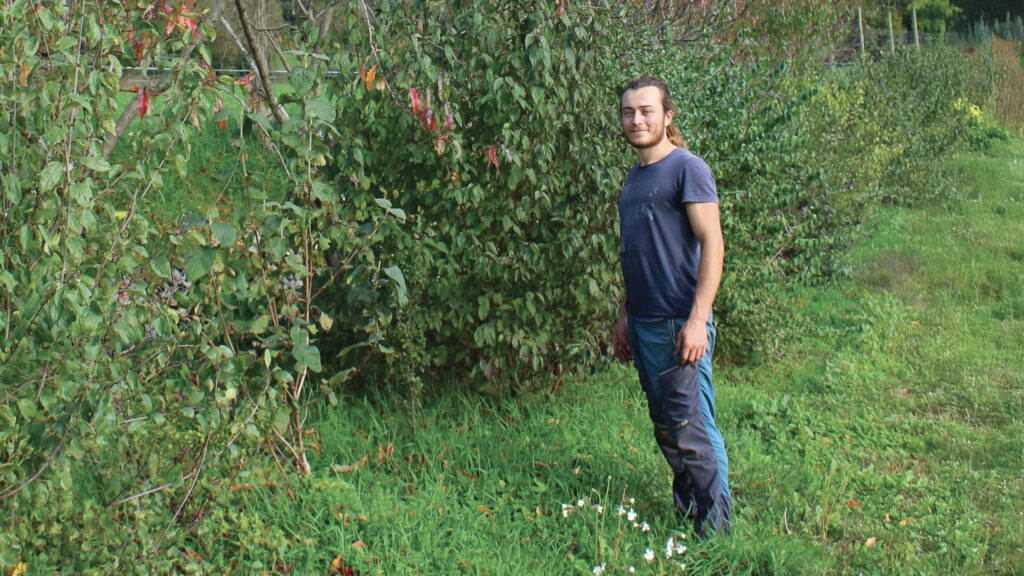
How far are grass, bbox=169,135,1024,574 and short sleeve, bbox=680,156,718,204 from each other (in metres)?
1.28

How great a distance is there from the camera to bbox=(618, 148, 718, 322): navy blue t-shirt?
3.49m

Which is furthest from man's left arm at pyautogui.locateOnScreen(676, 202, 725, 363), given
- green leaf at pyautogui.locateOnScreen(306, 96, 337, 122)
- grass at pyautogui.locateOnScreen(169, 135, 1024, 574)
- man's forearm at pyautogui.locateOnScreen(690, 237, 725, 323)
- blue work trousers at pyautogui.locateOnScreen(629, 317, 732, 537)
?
green leaf at pyautogui.locateOnScreen(306, 96, 337, 122)

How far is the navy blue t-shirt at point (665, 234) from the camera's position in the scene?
11.5ft

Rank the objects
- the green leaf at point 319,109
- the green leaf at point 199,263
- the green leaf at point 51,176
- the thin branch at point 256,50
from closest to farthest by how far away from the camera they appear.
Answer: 1. the green leaf at point 51,176
2. the green leaf at point 199,263
3. the green leaf at point 319,109
4. the thin branch at point 256,50

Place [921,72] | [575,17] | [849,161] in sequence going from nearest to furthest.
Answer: [575,17]
[849,161]
[921,72]

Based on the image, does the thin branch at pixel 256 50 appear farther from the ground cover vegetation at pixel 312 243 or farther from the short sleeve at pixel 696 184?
the short sleeve at pixel 696 184

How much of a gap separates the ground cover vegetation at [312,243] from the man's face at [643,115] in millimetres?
765

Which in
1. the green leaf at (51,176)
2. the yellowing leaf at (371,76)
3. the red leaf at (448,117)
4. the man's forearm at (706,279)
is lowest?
the man's forearm at (706,279)

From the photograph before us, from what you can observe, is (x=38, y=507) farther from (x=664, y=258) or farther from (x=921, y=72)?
(x=921, y=72)

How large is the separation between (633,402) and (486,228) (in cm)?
142

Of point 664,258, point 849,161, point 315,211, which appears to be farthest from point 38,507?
point 849,161

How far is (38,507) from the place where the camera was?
2732 millimetres

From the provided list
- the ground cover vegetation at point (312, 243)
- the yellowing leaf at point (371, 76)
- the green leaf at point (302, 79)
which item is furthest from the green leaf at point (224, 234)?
the yellowing leaf at point (371, 76)

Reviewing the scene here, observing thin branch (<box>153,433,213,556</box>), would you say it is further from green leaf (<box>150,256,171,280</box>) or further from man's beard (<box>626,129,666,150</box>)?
man's beard (<box>626,129,666,150</box>)
